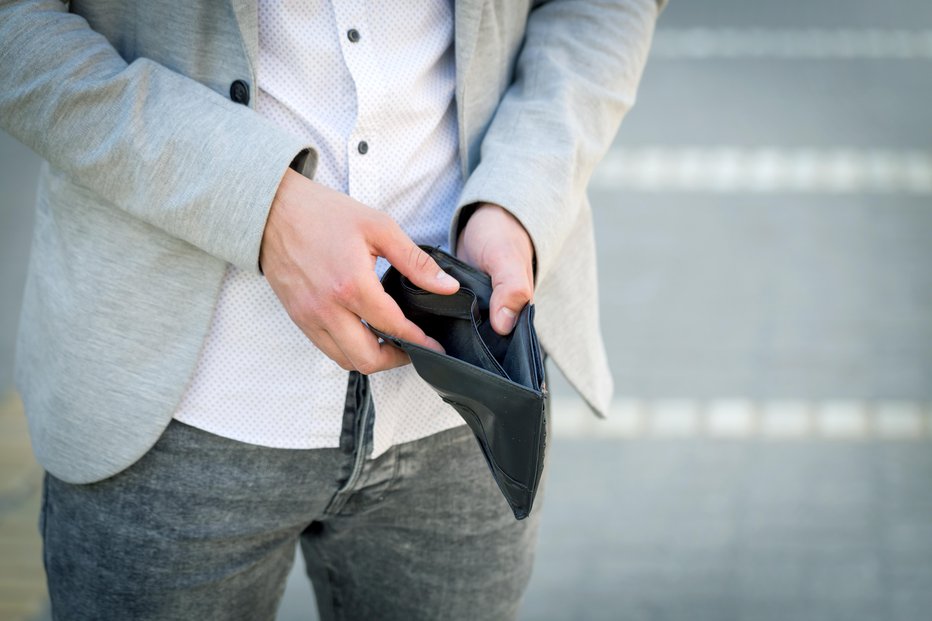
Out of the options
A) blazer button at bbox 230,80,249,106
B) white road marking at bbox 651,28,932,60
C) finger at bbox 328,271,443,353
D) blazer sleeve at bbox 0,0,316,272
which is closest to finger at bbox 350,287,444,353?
finger at bbox 328,271,443,353

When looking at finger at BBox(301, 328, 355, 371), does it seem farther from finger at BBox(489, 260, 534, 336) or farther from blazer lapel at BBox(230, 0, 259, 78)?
blazer lapel at BBox(230, 0, 259, 78)

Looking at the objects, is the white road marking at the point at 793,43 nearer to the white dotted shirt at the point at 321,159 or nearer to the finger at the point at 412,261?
the white dotted shirt at the point at 321,159

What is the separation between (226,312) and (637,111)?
4.81m

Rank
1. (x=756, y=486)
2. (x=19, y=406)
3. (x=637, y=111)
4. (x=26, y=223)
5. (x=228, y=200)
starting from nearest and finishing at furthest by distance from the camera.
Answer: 1. (x=228, y=200)
2. (x=756, y=486)
3. (x=19, y=406)
4. (x=26, y=223)
5. (x=637, y=111)

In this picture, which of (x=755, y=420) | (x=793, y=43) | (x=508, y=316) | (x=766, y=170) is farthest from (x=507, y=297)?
(x=793, y=43)

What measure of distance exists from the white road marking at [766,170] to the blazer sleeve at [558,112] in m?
3.69

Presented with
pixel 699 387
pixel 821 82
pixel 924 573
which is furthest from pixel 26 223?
pixel 821 82

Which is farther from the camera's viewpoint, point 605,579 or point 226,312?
point 605,579

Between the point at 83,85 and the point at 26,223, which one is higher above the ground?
the point at 83,85

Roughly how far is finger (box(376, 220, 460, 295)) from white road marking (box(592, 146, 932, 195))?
13.2 feet

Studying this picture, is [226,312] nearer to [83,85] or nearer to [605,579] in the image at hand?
[83,85]

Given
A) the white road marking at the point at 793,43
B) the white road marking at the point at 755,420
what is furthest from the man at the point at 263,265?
the white road marking at the point at 793,43

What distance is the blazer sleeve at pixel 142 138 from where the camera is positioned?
97cm

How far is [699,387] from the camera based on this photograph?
352 cm
